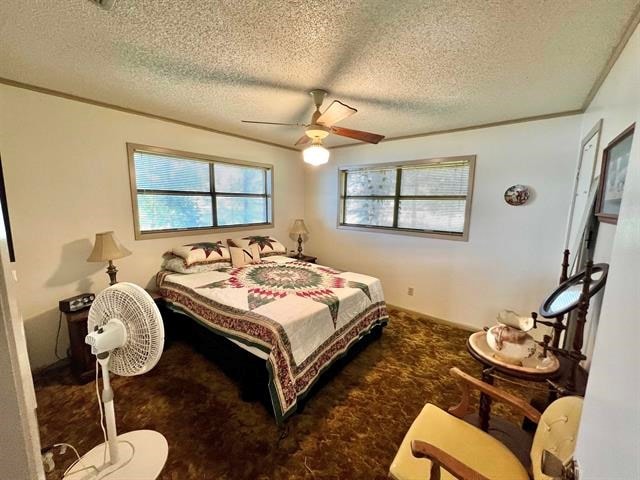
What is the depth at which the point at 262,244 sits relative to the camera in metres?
3.73

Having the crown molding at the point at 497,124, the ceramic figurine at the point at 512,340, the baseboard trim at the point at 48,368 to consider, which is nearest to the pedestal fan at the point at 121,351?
the baseboard trim at the point at 48,368

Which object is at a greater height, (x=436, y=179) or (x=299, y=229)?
(x=436, y=179)

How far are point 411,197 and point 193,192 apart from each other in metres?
2.88

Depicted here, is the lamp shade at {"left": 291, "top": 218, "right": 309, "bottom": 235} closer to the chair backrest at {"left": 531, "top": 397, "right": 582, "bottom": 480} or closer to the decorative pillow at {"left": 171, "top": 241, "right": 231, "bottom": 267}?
the decorative pillow at {"left": 171, "top": 241, "right": 231, "bottom": 267}

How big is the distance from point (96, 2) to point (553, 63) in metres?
2.55

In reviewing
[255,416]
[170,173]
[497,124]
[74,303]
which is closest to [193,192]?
[170,173]

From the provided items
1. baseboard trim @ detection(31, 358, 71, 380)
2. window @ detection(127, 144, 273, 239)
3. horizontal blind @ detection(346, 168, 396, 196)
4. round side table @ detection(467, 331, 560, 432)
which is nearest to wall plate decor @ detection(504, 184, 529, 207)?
horizontal blind @ detection(346, 168, 396, 196)

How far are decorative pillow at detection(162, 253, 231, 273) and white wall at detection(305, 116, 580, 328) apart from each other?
2.14 m

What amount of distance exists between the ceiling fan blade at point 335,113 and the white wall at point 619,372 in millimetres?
1517

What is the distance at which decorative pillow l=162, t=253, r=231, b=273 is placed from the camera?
289cm

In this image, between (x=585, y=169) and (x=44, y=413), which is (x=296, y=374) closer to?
A: (x=44, y=413)

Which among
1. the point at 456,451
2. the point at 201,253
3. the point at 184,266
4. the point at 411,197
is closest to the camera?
the point at 456,451

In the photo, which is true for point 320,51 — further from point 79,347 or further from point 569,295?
point 79,347

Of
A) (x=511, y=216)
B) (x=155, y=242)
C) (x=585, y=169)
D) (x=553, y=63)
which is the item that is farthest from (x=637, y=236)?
(x=155, y=242)
